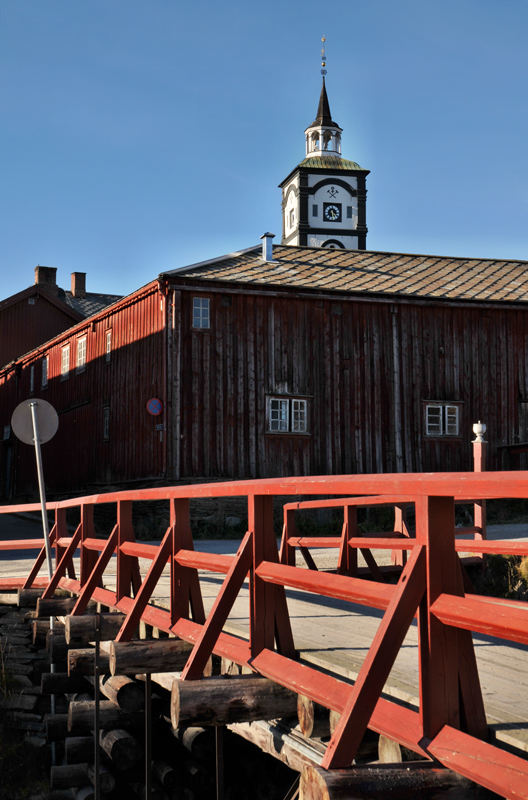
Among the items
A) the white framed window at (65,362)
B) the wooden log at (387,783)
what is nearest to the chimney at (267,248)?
the white framed window at (65,362)

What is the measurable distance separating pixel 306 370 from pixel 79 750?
15849mm

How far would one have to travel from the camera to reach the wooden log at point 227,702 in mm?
3994

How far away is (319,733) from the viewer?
149 inches

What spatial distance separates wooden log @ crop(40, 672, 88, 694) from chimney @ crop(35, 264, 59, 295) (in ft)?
100

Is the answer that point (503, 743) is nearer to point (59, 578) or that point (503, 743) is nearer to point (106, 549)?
point (106, 549)

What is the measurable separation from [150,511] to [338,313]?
7144mm

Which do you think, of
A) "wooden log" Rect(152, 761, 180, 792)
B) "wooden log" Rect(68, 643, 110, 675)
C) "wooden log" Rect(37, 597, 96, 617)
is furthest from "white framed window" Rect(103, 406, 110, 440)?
"wooden log" Rect(152, 761, 180, 792)

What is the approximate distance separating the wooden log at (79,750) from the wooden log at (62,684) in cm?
118

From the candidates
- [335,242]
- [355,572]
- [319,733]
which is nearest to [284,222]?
[335,242]

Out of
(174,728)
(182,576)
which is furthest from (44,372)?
(174,728)

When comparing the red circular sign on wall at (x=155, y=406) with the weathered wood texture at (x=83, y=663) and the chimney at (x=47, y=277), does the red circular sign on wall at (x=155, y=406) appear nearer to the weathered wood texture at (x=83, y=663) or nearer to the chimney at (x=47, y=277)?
the weathered wood texture at (x=83, y=663)

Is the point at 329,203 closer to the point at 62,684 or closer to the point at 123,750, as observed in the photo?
the point at 62,684

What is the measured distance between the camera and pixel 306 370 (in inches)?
861

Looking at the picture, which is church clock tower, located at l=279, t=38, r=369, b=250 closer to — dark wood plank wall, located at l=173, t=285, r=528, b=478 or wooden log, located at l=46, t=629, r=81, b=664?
dark wood plank wall, located at l=173, t=285, r=528, b=478
